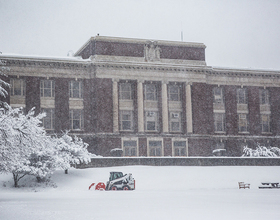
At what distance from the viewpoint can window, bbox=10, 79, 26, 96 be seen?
52.6m

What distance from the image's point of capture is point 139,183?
40656 mm

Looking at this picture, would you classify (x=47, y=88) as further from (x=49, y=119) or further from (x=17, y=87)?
(x=49, y=119)

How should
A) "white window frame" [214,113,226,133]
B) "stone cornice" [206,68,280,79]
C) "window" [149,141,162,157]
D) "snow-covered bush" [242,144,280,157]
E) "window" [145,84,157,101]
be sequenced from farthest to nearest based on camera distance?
"white window frame" [214,113,226,133]
"stone cornice" [206,68,280,79]
"snow-covered bush" [242,144,280,157]
"window" [145,84,157,101]
"window" [149,141,162,157]

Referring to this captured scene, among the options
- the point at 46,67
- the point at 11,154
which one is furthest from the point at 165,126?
the point at 11,154

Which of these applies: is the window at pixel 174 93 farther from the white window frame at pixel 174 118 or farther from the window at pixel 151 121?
the window at pixel 151 121

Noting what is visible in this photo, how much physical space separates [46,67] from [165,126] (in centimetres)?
1561

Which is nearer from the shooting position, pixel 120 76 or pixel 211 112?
pixel 120 76

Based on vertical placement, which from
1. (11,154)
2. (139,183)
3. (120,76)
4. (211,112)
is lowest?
(139,183)

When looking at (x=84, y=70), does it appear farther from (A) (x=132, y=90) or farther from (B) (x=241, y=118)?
(B) (x=241, y=118)

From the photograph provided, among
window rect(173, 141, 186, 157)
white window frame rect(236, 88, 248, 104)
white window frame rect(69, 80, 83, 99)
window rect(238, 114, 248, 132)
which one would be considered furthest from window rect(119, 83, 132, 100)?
window rect(238, 114, 248, 132)

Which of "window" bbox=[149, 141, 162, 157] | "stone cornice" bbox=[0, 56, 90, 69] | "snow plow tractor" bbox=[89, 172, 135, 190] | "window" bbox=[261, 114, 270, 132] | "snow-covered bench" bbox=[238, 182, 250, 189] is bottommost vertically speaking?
"snow-covered bench" bbox=[238, 182, 250, 189]

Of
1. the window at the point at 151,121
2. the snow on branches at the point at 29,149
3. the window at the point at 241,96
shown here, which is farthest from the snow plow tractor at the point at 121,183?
the window at the point at 241,96

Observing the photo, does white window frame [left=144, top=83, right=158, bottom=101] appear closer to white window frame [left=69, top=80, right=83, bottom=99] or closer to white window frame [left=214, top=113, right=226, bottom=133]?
white window frame [left=69, top=80, right=83, bottom=99]

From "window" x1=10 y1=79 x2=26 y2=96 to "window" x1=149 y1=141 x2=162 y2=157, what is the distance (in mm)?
16057
